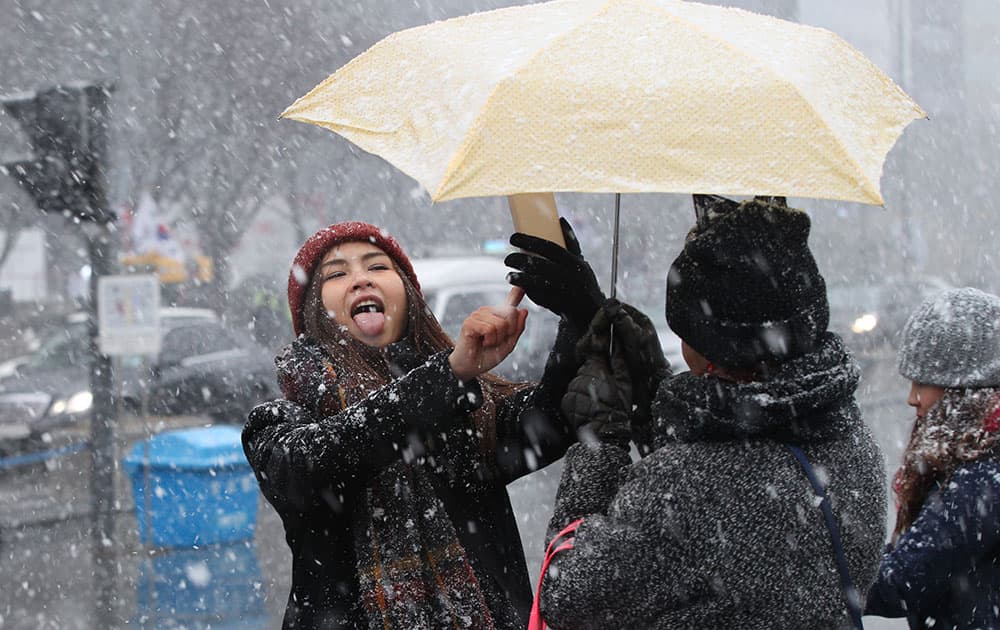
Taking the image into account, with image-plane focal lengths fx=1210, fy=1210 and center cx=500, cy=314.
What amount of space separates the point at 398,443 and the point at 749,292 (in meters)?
0.82

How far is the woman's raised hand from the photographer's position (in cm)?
251

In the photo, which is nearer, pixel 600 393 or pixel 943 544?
pixel 600 393

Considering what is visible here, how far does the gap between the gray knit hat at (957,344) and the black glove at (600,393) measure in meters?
0.94

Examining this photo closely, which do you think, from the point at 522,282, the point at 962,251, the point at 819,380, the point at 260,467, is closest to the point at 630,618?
the point at 819,380

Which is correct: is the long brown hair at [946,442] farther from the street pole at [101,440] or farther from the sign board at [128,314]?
the sign board at [128,314]

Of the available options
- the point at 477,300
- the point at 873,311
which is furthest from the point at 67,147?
the point at 873,311

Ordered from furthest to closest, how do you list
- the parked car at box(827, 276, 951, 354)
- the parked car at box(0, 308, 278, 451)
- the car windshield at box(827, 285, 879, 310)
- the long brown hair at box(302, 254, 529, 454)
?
the car windshield at box(827, 285, 879, 310), the parked car at box(827, 276, 951, 354), the parked car at box(0, 308, 278, 451), the long brown hair at box(302, 254, 529, 454)

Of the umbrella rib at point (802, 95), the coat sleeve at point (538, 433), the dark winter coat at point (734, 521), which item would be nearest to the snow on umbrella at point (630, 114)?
Answer: the umbrella rib at point (802, 95)

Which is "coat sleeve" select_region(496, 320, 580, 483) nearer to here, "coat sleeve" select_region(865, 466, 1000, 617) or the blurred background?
"coat sleeve" select_region(865, 466, 1000, 617)

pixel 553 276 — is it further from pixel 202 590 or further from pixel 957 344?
pixel 202 590

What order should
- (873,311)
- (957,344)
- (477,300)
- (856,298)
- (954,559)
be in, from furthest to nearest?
(856,298) → (873,311) → (477,300) → (957,344) → (954,559)

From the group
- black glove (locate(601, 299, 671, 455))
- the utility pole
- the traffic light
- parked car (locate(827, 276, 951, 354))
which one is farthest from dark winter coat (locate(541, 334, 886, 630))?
parked car (locate(827, 276, 951, 354))

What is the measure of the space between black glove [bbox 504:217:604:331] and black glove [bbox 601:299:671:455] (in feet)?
0.26

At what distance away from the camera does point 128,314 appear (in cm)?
909
